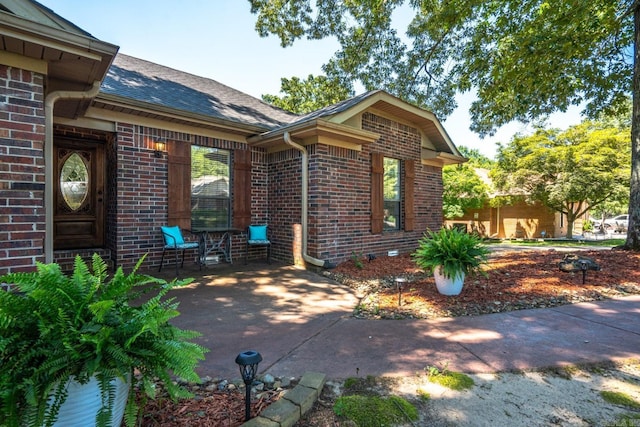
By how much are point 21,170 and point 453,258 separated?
15.1ft

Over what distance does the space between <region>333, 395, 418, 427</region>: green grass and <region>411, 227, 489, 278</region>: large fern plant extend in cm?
244

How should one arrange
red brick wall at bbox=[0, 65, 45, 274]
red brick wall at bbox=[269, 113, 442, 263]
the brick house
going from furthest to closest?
red brick wall at bbox=[269, 113, 442, 263] → the brick house → red brick wall at bbox=[0, 65, 45, 274]

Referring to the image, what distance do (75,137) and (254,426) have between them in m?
6.33

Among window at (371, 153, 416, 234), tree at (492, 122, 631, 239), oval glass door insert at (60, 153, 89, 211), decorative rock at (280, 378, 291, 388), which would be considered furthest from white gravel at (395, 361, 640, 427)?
tree at (492, 122, 631, 239)

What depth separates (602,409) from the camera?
75.5 inches

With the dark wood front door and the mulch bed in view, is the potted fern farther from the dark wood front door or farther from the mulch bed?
the dark wood front door

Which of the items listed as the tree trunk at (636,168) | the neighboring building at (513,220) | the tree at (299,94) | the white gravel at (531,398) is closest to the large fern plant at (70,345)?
the white gravel at (531,398)

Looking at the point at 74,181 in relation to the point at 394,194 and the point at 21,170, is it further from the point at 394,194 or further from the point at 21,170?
the point at 394,194

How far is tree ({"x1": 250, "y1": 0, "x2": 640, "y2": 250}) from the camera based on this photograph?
6.91 metres

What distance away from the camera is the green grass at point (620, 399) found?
1961mm

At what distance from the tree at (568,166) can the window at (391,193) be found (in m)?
10.1

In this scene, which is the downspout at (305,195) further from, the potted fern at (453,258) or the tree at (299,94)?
the tree at (299,94)

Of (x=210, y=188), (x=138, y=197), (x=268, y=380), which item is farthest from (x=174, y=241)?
(x=268, y=380)

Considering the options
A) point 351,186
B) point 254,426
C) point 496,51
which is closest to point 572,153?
point 496,51
